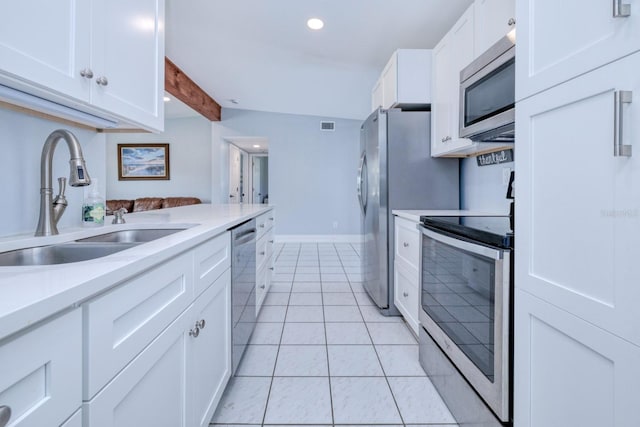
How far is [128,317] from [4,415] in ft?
0.96

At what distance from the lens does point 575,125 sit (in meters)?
0.78

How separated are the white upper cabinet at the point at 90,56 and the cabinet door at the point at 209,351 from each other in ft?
2.59

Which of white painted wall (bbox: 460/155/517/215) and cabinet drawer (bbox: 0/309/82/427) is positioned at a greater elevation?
white painted wall (bbox: 460/155/517/215)

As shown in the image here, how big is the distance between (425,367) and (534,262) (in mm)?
1098

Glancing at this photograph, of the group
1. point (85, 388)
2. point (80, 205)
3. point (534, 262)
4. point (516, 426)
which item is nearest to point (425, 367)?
point (516, 426)

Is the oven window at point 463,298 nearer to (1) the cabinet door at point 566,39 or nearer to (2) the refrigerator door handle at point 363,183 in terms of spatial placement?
(1) the cabinet door at point 566,39

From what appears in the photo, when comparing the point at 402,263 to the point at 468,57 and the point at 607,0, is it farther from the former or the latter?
the point at 607,0

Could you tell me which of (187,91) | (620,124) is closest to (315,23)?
(187,91)

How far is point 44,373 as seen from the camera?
1.53 ft

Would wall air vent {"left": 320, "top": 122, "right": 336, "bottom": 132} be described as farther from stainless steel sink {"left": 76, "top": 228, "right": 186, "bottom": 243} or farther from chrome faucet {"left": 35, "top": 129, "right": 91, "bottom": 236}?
chrome faucet {"left": 35, "top": 129, "right": 91, "bottom": 236}

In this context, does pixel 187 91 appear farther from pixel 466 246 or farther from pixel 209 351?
pixel 466 246

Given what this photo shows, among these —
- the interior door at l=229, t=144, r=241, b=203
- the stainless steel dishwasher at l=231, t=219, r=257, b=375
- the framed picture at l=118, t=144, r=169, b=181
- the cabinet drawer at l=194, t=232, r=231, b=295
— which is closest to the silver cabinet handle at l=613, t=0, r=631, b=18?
the cabinet drawer at l=194, t=232, r=231, b=295

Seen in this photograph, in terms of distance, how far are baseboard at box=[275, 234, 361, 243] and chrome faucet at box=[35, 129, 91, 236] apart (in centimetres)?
521

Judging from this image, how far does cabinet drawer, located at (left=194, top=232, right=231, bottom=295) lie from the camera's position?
1.11 meters
